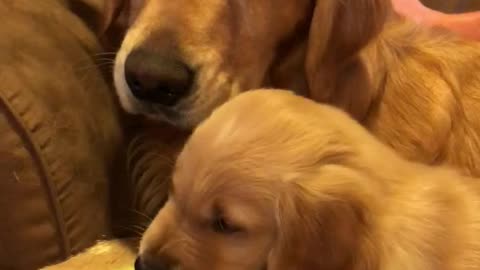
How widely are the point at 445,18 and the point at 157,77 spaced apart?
99 cm

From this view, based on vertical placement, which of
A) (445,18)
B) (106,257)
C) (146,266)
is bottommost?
(106,257)

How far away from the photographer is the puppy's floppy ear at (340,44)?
Answer: 67.4 inches

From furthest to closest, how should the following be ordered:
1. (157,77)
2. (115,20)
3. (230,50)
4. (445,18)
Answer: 1. (445,18)
2. (115,20)
3. (230,50)
4. (157,77)

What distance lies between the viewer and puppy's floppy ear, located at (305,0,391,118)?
1.71 m

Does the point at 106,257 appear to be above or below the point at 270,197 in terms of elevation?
below

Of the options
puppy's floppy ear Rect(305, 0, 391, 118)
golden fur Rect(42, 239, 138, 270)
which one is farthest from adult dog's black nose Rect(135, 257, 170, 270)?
puppy's floppy ear Rect(305, 0, 391, 118)

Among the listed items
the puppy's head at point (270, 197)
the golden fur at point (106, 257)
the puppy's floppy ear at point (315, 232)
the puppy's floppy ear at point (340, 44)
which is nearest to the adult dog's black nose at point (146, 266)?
the puppy's head at point (270, 197)

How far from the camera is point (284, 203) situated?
4.47 feet

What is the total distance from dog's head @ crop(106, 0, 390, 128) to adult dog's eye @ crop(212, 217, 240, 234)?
0.92 ft

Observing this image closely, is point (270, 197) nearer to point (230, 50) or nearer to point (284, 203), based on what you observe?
point (284, 203)

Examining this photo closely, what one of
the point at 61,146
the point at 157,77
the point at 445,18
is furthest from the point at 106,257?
the point at 445,18

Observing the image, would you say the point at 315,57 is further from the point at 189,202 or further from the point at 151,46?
the point at 189,202

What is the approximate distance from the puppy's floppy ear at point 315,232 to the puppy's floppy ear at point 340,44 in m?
0.43

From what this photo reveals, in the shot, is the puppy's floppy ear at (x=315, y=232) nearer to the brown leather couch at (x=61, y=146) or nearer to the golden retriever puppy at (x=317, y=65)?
the golden retriever puppy at (x=317, y=65)
